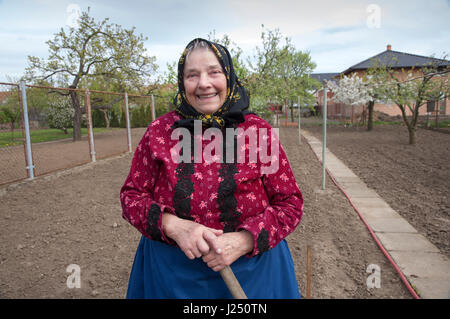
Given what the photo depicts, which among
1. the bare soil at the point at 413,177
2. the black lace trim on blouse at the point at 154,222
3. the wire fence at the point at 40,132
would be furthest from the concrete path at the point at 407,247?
the wire fence at the point at 40,132

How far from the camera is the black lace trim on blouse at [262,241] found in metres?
1.24

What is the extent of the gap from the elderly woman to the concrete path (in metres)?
2.34

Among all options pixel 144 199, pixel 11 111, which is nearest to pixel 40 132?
pixel 11 111

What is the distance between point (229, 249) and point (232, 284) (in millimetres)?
132

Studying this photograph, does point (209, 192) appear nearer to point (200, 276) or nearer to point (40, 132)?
point (200, 276)

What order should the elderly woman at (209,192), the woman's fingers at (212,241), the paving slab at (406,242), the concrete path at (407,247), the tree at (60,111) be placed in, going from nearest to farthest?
the woman's fingers at (212,241) < the elderly woman at (209,192) < the concrete path at (407,247) < the paving slab at (406,242) < the tree at (60,111)

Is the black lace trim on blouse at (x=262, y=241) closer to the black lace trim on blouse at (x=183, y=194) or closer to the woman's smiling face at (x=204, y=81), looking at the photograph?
the black lace trim on blouse at (x=183, y=194)

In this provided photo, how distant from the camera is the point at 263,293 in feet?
4.51

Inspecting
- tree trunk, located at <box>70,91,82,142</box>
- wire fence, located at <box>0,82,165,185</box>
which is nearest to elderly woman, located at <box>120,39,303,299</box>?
wire fence, located at <box>0,82,165,185</box>

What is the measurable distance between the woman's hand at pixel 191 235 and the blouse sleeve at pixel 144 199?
33 mm

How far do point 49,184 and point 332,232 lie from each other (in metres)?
6.13

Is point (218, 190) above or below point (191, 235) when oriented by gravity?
above

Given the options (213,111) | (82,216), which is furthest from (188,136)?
(82,216)

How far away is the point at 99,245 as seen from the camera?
4.00 meters
